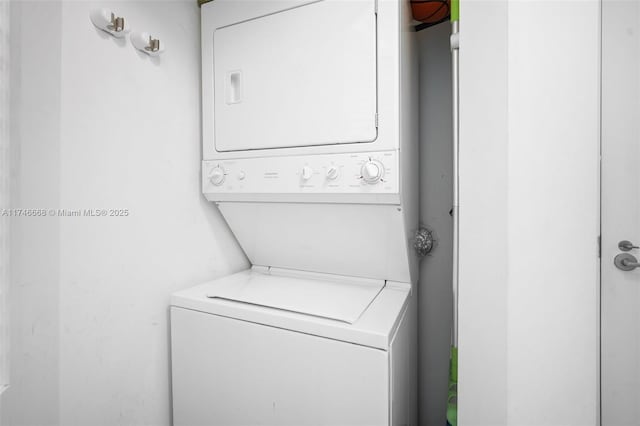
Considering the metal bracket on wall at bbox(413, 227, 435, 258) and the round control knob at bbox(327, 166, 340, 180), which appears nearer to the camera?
the round control knob at bbox(327, 166, 340, 180)

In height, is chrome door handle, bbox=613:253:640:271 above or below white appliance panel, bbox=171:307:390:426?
above

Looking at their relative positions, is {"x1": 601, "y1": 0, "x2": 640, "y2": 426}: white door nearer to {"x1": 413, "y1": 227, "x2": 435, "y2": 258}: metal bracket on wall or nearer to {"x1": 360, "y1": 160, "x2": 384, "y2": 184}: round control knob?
{"x1": 360, "y1": 160, "x2": 384, "y2": 184}: round control knob

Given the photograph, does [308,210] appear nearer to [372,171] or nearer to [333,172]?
[333,172]

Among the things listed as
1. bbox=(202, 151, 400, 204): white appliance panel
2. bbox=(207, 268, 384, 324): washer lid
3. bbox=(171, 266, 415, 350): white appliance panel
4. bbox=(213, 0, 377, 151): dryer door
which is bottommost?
bbox=(171, 266, 415, 350): white appliance panel

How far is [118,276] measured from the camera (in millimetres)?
1329

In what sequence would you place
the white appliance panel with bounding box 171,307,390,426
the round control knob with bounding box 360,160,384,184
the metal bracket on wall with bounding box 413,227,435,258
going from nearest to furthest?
the white appliance panel with bounding box 171,307,390,426 < the round control knob with bounding box 360,160,384,184 < the metal bracket on wall with bounding box 413,227,435,258

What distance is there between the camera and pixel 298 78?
1.38 meters

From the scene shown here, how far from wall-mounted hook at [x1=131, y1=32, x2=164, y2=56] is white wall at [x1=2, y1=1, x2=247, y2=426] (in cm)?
4

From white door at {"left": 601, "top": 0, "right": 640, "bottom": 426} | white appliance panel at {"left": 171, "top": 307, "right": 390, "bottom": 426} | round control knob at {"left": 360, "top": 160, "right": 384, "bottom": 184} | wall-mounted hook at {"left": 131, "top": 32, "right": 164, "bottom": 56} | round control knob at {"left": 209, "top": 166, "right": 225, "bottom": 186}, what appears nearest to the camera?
white door at {"left": 601, "top": 0, "right": 640, "bottom": 426}

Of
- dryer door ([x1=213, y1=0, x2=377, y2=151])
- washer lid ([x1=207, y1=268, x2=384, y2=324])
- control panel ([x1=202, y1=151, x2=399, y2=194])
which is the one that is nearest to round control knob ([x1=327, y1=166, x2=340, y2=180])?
control panel ([x1=202, y1=151, x2=399, y2=194])

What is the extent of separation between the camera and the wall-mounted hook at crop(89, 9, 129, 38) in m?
1.19

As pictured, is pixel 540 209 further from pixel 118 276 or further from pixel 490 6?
pixel 118 276

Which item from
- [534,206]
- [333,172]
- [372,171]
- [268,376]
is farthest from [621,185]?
[268,376]

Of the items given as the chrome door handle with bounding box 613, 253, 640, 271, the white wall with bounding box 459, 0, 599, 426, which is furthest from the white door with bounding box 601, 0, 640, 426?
the white wall with bounding box 459, 0, 599, 426
